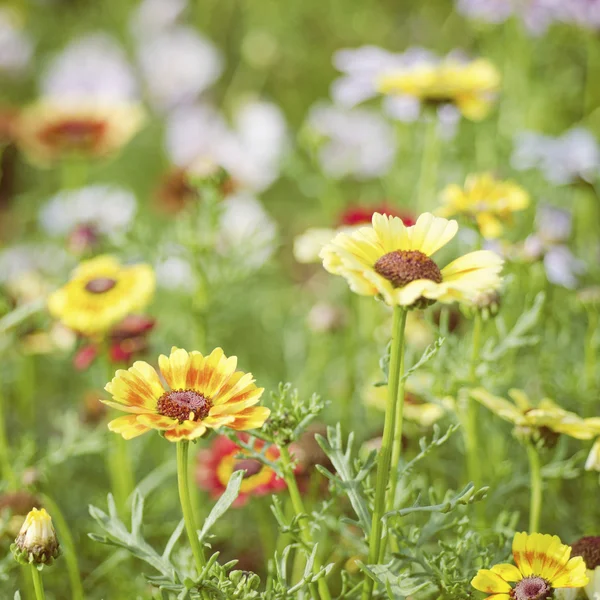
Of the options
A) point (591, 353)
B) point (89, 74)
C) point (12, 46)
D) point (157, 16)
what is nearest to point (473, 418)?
point (591, 353)

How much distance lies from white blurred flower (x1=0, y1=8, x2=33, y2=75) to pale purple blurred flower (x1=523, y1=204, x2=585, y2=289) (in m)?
Answer: 2.01

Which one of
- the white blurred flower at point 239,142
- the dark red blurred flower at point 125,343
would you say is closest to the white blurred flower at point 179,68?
the white blurred flower at point 239,142

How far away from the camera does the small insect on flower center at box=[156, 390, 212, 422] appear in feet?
1.90

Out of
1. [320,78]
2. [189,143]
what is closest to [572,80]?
[320,78]

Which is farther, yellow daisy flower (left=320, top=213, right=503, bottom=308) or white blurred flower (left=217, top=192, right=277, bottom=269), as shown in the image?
white blurred flower (left=217, top=192, right=277, bottom=269)

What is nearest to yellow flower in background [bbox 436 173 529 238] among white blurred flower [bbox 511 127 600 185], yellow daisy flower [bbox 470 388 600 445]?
yellow daisy flower [bbox 470 388 600 445]

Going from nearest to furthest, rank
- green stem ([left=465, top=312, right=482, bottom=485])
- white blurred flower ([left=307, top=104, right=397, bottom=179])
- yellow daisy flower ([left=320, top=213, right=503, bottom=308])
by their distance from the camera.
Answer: yellow daisy flower ([left=320, top=213, right=503, bottom=308]) → green stem ([left=465, top=312, right=482, bottom=485]) → white blurred flower ([left=307, top=104, right=397, bottom=179])

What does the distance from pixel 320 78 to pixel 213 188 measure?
1.44m

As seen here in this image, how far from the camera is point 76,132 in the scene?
159cm

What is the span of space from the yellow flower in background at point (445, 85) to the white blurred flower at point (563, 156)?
149 mm

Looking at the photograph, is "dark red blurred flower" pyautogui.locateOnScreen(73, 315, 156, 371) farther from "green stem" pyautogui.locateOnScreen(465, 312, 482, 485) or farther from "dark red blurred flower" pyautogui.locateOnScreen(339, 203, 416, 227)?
"green stem" pyautogui.locateOnScreen(465, 312, 482, 485)

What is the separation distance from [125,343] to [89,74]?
157cm

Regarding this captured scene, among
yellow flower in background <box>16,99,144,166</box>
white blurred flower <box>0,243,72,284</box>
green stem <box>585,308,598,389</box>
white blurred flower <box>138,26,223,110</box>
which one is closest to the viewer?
green stem <box>585,308,598,389</box>

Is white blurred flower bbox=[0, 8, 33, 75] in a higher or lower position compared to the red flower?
higher
